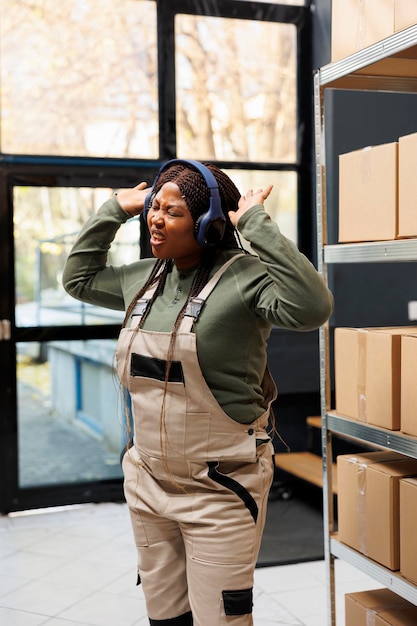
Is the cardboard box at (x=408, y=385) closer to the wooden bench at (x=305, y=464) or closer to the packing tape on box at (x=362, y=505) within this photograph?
the packing tape on box at (x=362, y=505)

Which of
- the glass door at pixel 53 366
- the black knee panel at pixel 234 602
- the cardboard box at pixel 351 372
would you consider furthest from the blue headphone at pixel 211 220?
the glass door at pixel 53 366

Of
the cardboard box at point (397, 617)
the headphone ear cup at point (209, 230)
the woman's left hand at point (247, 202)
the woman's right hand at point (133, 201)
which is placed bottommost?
the cardboard box at point (397, 617)

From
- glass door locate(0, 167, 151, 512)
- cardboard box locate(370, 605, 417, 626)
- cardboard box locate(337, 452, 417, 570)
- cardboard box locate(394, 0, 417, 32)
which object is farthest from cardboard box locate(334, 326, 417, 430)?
glass door locate(0, 167, 151, 512)

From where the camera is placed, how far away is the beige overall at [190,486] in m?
1.89

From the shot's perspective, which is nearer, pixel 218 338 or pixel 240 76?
pixel 218 338

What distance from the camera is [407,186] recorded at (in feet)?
7.06

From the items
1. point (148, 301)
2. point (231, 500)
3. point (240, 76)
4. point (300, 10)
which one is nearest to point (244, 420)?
point (231, 500)

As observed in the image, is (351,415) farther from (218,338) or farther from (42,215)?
(42,215)

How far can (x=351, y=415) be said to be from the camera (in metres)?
2.41

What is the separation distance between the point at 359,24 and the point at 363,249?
646 millimetres

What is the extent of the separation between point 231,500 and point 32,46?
3.58 meters

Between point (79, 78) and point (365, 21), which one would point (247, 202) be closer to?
point (365, 21)

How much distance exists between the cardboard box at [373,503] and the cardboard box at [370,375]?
5.4 inches

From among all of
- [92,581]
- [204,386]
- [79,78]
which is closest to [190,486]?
[204,386]
